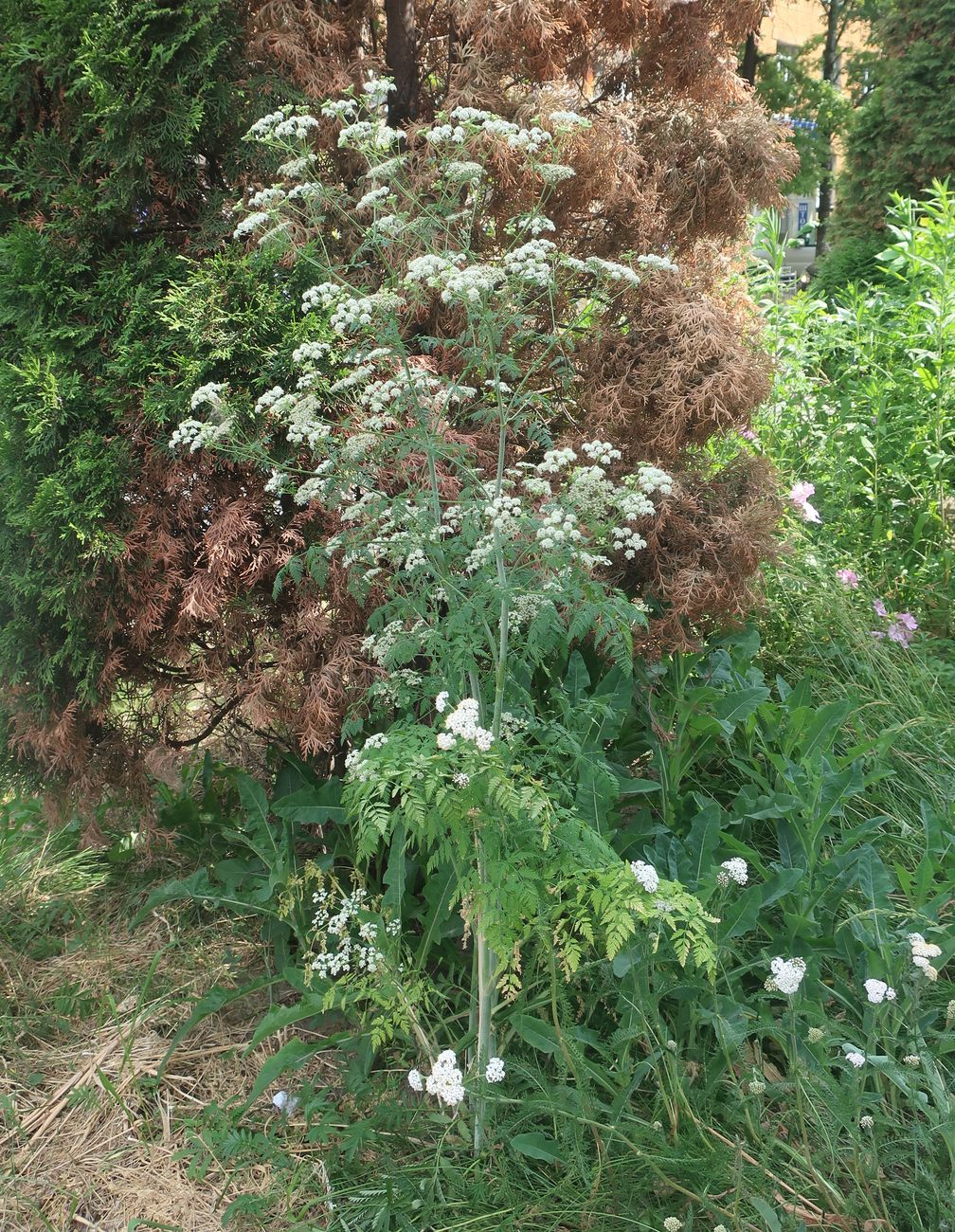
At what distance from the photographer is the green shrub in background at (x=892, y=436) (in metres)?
4.34

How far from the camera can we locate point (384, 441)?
7.25 feet

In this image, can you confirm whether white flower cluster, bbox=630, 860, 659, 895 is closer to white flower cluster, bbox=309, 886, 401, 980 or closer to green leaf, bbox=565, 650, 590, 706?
white flower cluster, bbox=309, 886, 401, 980

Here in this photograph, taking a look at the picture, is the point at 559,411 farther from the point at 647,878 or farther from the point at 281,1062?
the point at 281,1062

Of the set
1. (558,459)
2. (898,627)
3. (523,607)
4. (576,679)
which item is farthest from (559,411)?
(898,627)

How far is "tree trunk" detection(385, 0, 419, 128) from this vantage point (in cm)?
317

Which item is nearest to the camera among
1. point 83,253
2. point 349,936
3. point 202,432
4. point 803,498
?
point 202,432

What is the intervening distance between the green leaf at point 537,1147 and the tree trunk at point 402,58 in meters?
2.93

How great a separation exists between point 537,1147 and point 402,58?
3.19 metres

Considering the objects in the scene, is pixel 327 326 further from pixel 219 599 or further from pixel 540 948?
pixel 540 948

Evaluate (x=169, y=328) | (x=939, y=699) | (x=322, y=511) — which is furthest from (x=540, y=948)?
(x=939, y=699)

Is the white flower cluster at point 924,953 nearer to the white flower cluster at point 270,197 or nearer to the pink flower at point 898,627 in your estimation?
the pink flower at point 898,627

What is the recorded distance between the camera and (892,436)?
14.6ft

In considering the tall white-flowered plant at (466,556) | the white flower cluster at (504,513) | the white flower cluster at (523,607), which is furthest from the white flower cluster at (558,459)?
the white flower cluster at (523,607)

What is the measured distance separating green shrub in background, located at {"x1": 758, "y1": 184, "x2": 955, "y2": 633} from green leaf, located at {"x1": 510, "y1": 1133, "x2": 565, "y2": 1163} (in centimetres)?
292
